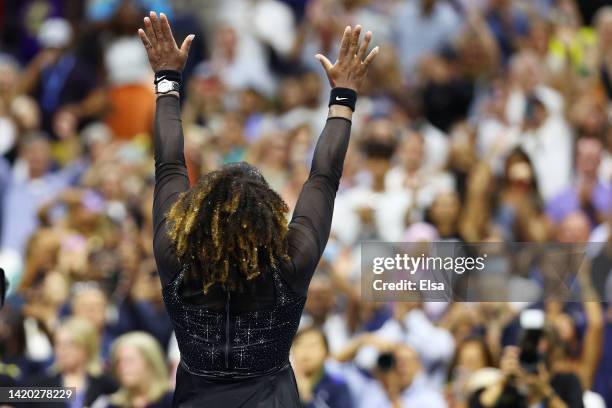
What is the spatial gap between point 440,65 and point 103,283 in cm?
338

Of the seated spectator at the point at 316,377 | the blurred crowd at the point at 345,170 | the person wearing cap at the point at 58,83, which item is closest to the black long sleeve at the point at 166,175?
the blurred crowd at the point at 345,170

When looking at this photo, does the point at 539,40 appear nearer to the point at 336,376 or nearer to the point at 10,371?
the point at 336,376

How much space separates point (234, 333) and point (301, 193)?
414 mm

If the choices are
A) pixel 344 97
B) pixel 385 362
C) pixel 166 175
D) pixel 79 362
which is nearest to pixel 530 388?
pixel 385 362

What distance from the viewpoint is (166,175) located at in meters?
2.97

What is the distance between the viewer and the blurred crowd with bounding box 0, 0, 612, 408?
5.48 metres

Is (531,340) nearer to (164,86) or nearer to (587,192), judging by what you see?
(587,192)

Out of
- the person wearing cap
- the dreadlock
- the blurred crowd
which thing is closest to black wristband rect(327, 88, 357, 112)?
the dreadlock

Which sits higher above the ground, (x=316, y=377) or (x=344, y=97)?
(x=344, y=97)

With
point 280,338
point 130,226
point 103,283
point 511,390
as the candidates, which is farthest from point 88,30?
point 280,338

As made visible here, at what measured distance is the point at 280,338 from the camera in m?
2.87

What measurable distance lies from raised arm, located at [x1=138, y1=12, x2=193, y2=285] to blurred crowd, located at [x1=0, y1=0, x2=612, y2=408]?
1999mm

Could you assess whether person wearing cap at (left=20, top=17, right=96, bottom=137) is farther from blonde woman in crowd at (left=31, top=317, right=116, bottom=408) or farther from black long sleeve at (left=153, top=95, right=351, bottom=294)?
black long sleeve at (left=153, top=95, right=351, bottom=294)

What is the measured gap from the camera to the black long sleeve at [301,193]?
2828 millimetres
